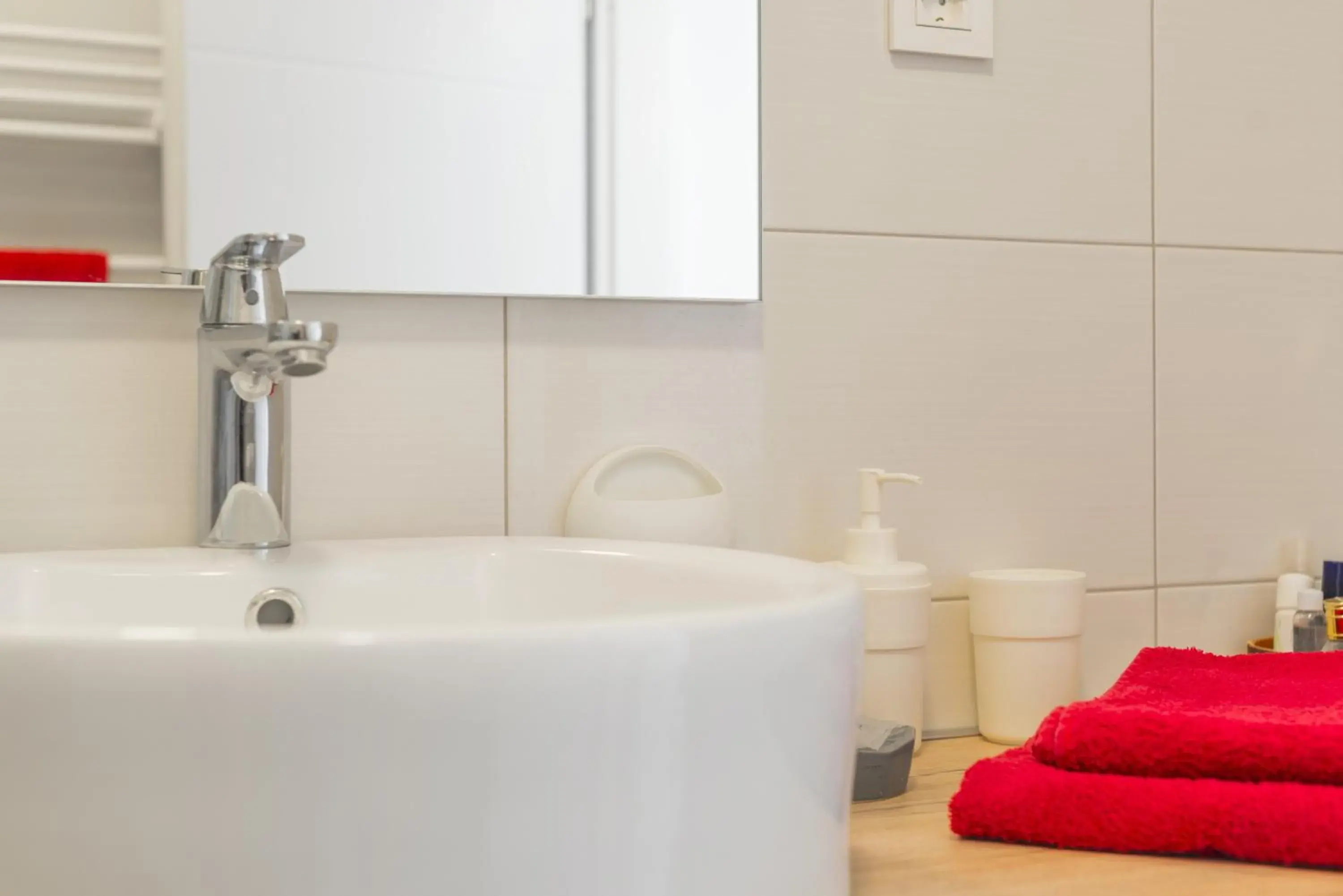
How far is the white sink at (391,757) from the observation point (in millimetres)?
458

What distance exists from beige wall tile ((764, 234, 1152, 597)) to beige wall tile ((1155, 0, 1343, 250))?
0.09 metres

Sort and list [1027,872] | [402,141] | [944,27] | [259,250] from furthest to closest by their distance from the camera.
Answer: [944,27], [402,141], [259,250], [1027,872]

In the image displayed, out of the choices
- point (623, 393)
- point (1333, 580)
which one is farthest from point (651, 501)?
point (1333, 580)

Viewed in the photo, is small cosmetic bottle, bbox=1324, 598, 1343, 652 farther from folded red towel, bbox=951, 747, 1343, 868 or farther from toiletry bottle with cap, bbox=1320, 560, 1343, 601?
folded red towel, bbox=951, 747, 1343, 868

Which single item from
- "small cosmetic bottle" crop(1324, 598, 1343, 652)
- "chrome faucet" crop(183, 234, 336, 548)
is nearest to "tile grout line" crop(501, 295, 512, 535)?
"chrome faucet" crop(183, 234, 336, 548)

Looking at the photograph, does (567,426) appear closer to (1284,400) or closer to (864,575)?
(864,575)

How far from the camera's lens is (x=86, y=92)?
0.86 metres

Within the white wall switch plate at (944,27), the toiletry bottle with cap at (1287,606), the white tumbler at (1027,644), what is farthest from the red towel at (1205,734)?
the white wall switch plate at (944,27)

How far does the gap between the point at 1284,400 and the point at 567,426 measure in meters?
0.64

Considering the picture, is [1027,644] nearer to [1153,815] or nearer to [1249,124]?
[1153,815]

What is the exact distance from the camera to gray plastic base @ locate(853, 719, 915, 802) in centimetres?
84

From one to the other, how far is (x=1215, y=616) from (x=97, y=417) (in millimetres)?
892

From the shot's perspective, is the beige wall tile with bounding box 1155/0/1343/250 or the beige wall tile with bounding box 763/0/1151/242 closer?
the beige wall tile with bounding box 763/0/1151/242

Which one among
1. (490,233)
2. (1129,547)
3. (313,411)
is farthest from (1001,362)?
(313,411)
